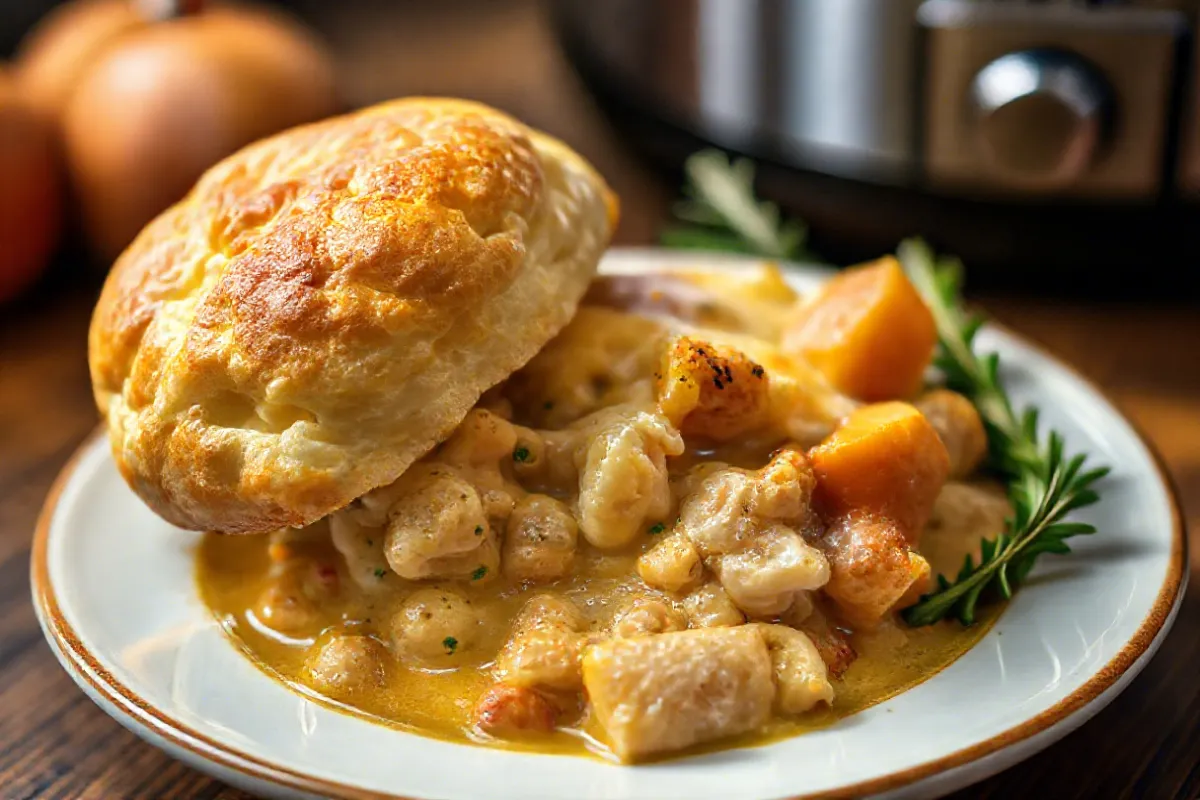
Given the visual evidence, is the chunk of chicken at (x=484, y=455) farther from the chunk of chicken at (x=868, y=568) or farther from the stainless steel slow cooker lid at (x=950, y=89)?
the stainless steel slow cooker lid at (x=950, y=89)

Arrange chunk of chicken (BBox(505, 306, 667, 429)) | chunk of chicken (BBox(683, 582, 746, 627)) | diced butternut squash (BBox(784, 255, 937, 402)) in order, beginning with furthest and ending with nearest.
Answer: diced butternut squash (BBox(784, 255, 937, 402)), chunk of chicken (BBox(505, 306, 667, 429)), chunk of chicken (BBox(683, 582, 746, 627))

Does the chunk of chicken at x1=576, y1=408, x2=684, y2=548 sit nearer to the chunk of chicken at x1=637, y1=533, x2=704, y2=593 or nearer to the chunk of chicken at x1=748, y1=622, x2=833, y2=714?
the chunk of chicken at x1=637, y1=533, x2=704, y2=593

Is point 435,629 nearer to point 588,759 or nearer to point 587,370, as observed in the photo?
point 588,759

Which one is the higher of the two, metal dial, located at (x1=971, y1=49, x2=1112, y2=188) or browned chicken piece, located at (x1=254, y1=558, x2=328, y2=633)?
→ metal dial, located at (x1=971, y1=49, x2=1112, y2=188)

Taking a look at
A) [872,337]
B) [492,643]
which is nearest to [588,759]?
[492,643]

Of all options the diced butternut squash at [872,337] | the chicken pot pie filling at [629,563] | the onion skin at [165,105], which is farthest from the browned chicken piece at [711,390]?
the onion skin at [165,105]

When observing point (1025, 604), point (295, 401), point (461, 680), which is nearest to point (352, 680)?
point (461, 680)

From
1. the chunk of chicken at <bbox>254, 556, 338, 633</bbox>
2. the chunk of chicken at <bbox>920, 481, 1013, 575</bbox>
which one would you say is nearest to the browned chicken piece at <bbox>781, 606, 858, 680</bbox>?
the chunk of chicken at <bbox>920, 481, 1013, 575</bbox>
